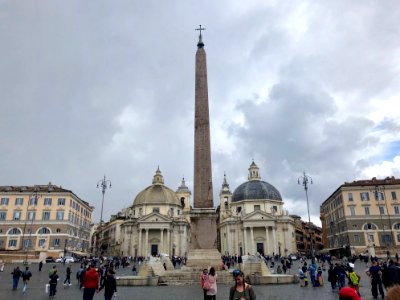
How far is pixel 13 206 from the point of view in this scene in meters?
54.1

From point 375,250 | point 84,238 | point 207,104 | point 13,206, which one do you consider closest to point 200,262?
point 207,104

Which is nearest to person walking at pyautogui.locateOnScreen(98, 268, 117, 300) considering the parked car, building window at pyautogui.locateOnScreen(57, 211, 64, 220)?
the parked car

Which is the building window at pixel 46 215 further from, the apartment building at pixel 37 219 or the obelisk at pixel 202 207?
the obelisk at pixel 202 207

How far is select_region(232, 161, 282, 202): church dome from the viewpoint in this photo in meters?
72.1

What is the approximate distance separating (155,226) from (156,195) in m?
8.28

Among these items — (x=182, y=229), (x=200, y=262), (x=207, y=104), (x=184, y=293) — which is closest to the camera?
(x=184, y=293)

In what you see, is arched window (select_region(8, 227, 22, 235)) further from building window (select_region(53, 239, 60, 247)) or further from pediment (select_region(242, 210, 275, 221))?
pediment (select_region(242, 210, 275, 221))

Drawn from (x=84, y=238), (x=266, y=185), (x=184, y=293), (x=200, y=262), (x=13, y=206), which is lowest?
(x=184, y=293)

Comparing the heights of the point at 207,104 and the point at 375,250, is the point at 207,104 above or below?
above

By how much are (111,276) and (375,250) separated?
133ft

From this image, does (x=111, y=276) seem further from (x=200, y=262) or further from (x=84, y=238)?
(x=84, y=238)

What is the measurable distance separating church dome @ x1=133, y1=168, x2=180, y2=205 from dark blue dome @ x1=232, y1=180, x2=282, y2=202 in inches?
514

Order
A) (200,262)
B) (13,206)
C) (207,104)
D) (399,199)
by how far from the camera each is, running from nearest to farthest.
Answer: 1. (200,262)
2. (207,104)
3. (399,199)
4. (13,206)

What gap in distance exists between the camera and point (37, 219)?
53781 millimetres
